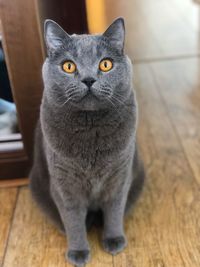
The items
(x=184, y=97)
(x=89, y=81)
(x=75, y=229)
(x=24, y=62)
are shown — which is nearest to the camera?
(x=89, y=81)

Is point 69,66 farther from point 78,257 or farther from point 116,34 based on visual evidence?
point 78,257

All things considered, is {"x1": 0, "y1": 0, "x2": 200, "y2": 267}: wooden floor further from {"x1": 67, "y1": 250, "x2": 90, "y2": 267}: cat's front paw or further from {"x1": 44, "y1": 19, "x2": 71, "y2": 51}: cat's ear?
{"x1": 44, "y1": 19, "x2": 71, "y2": 51}: cat's ear

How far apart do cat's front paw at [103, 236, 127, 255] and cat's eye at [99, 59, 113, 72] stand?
0.45m

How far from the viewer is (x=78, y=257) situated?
3.12 feet

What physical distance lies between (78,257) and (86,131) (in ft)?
1.09

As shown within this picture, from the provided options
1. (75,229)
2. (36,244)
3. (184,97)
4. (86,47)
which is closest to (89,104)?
(86,47)

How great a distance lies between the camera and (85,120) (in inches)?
31.9

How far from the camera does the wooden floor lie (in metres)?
0.97

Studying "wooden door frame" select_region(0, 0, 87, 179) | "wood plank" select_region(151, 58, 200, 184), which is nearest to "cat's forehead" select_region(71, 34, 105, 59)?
"wooden door frame" select_region(0, 0, 87, 179)

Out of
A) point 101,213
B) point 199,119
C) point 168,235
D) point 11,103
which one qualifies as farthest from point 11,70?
point 199,119

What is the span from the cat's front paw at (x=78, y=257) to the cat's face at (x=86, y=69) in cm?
39

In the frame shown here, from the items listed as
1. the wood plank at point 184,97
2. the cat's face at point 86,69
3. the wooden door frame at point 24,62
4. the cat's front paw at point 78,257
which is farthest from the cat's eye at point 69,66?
the wood plank at point 184,97

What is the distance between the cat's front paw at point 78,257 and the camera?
948mm

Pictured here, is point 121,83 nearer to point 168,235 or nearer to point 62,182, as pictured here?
point 62,182
